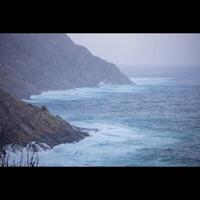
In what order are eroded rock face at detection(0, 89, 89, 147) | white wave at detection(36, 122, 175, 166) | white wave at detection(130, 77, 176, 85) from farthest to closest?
white wave at detection(130, 77, 176, 85) < eroded rock face at detection(0, 89, 89, 147) < white wave at detection(36, 122, 175, 166)

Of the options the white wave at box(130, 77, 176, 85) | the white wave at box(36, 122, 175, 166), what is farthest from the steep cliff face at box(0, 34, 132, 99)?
the white wave at box(36, 122, 175, 166)

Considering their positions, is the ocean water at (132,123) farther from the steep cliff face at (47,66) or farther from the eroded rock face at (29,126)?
the steep cliff face at (47,66)

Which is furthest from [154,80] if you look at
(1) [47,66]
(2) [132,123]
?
(1) [47,66]

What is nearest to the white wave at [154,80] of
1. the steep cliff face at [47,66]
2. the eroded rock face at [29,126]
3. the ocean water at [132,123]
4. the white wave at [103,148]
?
the ocean water at [132,123]

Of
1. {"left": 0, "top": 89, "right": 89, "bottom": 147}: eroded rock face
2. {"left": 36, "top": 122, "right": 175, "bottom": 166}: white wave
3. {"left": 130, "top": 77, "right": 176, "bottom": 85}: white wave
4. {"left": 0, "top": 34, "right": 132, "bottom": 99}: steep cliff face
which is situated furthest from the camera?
{"left": 130, "top": 77, "right": 176, "bottom": 85}: white wave

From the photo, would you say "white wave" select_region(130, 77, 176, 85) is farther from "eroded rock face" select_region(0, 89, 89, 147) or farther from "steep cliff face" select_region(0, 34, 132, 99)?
"eroded rock face" select_region(0, 89, 89, 147)
